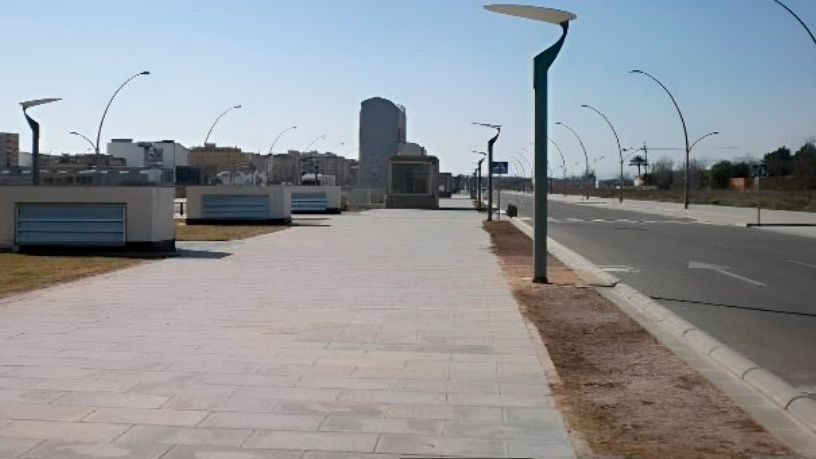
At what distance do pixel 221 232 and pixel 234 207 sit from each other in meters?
6.45

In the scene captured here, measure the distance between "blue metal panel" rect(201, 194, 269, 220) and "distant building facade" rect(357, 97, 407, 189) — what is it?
63.6 m

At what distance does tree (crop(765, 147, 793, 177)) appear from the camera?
4552 inches

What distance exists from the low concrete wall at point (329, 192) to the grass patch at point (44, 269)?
34804 millimetres

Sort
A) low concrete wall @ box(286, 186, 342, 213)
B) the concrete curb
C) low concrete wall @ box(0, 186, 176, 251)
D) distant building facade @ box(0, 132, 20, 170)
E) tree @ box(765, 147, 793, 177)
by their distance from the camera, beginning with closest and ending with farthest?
the concrete curb → low concrete wall @ box(0, 186, 176, 251) → low concrete wall @ box(286, 186, 342, 213) → distant building facade @ box(0, 132, 20, 170) → tree @ box(765, 147, 793, 177)

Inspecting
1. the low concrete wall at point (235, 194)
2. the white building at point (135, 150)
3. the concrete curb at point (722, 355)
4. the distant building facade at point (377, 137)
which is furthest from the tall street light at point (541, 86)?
the distant building facade at point (377, 137)

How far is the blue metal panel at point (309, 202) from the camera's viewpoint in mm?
55006

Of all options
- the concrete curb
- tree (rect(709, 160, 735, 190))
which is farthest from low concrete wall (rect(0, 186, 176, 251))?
tree (rect(709, 160, 735, 190))

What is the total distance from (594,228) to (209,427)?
33019mm

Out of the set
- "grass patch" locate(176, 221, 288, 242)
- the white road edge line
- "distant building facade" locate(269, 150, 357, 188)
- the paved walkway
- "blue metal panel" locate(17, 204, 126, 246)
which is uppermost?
"distant building facade" locate(269, 150, 357, 188)

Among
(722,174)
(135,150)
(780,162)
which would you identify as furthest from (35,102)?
(722,174)

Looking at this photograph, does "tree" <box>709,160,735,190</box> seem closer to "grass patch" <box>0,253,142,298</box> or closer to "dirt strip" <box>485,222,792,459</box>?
"grass patch" <box>0,253,142,298</box>

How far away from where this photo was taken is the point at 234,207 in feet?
125

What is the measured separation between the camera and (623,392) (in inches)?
269

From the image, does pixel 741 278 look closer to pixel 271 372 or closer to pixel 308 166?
pixel 271 372
